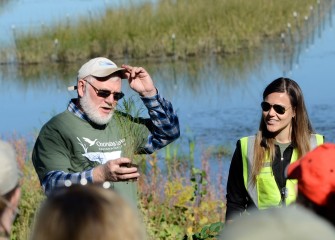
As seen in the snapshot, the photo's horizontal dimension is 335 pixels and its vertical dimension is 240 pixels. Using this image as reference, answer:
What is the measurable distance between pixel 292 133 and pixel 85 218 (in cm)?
283

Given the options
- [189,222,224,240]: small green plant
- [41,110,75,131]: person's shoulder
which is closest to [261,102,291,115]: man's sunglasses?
[41,110,75,131]: person's shoulder

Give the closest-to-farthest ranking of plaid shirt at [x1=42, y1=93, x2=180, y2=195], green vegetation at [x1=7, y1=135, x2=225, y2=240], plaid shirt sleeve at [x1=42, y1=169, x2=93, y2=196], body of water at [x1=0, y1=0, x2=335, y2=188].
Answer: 1. plaid shirt sleeve at [x1=42, y1=169, x2=93, y2=196]
2. plaid shirt at [x1=42, y1=93, x2=180, y2=195]
3. green vegetation at [x1=7, y1=135, x2=225, y2=240]
4. body of water at [x1=0, y1=0, x2=335, y2=188]

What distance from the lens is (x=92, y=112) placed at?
15.3 ft

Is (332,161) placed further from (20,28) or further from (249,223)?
(20,28)

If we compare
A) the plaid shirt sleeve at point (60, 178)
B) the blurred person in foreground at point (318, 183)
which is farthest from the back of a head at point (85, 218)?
the plaid shirt sleeve at point (60, 178)

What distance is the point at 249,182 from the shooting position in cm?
480

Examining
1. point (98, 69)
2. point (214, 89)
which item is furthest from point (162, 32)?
point (98, 69)

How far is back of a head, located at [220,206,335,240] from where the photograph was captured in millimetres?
2102

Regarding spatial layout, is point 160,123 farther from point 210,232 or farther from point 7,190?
point 7,190

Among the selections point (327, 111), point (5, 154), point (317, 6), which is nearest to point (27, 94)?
point (327, 111)

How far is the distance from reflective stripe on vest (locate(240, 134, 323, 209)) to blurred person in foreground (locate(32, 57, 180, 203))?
1.26 ft

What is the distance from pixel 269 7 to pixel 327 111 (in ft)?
25.6

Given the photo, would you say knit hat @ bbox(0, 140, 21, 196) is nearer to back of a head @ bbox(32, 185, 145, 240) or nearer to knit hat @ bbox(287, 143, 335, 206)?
back of a head @ bbox(32, 185, 145, 240)

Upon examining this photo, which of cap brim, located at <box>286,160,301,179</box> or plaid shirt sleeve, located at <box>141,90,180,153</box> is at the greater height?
cap brim, located at <box>286,160,301,179</box>
